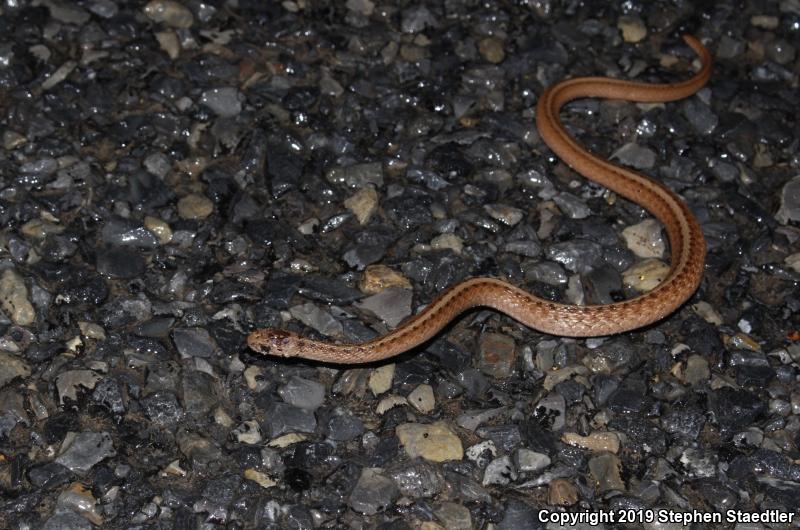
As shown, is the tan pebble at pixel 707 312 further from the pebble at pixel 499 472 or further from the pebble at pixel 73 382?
the pebble at pixel 73 382

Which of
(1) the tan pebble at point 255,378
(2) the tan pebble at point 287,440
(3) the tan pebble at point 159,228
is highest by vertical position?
(3) the tan pebble at point 159,228

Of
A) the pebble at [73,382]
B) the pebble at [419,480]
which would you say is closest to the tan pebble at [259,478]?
the pebble at [419,480]

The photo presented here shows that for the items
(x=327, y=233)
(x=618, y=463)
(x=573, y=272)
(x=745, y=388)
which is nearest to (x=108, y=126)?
(x=327, y=233)

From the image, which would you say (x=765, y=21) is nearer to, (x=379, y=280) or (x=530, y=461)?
(x=379, y=280)

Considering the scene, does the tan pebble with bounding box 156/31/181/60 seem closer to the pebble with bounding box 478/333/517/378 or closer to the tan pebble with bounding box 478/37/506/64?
the tan pebble with bounding box 478/37/506/64

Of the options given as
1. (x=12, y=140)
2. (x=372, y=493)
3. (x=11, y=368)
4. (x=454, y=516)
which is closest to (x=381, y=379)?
Result: (x=372, y=493)

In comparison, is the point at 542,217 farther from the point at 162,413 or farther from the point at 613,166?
the point at 162,413
